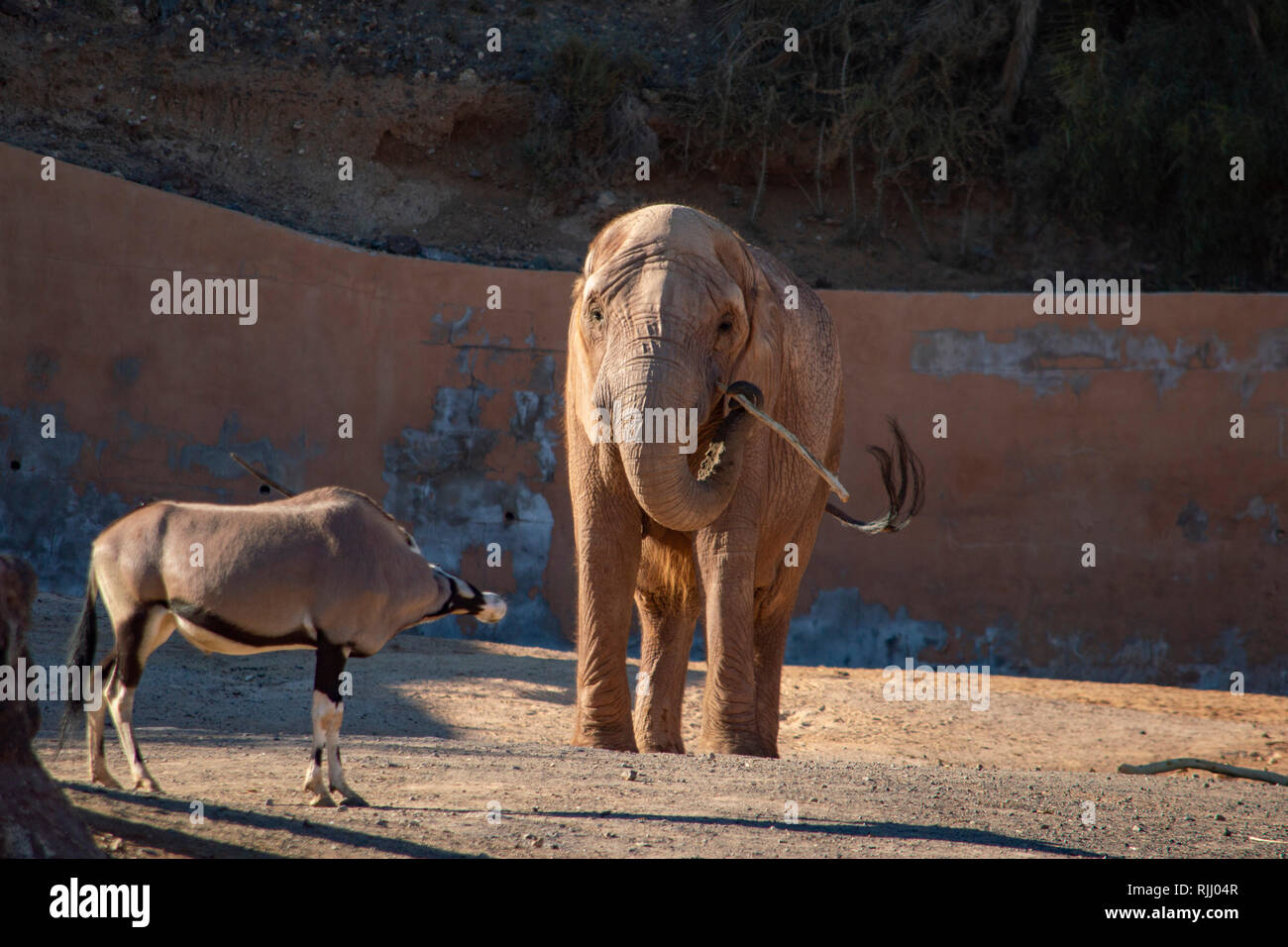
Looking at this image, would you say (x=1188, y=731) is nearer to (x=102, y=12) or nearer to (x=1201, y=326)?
(x=1201, y=326)

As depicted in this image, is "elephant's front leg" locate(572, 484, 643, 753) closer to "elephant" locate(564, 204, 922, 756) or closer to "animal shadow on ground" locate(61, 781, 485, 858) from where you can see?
"elephant" locate(564, 204, 922, 756)

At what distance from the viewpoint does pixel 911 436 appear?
14406 mm

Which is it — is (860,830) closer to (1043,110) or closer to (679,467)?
(679,467)

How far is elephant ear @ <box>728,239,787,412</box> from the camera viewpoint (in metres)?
6.88

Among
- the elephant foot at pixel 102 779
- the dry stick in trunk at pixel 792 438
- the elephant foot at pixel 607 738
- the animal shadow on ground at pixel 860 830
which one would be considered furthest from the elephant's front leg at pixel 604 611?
the elephant foot at pixel 102 779

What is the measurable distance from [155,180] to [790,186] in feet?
28.8

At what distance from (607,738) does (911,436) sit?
8.05 metres

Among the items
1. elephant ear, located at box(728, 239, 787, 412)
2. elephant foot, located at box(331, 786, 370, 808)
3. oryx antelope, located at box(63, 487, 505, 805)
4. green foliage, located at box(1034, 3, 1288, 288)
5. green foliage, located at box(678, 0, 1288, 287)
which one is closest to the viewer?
oryx antelope, located at box(63, 487, 505, 805)

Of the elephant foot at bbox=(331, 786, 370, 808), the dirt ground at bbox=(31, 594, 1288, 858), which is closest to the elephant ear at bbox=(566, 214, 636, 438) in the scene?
the dirt ground at bbox=(31, 594, 1288, 858)

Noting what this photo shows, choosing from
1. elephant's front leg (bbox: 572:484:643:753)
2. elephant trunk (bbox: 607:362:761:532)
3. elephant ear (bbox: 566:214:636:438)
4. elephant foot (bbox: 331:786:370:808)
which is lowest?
elephant foot (bbox: 331:786:370:808)

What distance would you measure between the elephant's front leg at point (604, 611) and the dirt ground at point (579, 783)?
1.09 feet

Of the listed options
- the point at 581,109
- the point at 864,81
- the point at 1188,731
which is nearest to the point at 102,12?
the point at 581,109

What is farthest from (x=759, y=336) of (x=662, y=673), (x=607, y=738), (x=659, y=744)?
(x=659, y=744)

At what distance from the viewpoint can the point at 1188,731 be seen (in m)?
10.7
